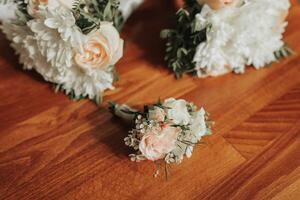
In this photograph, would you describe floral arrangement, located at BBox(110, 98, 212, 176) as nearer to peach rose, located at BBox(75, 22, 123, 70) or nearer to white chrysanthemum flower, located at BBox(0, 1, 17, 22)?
peach rose, located at BBox(75, 22, 123, 70)

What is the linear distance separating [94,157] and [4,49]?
348 mm

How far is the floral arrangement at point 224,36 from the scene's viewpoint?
2.36ft

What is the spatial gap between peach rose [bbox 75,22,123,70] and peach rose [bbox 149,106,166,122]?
0.14m

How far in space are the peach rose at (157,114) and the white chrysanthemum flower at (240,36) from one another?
175 millimetres

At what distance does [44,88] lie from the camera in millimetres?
791

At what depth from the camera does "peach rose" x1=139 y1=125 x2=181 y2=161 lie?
60 centimetres

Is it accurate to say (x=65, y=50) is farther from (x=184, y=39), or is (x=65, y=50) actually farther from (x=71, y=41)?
(x=184, y=39)

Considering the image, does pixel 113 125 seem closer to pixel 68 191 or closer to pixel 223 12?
pixel 68 191

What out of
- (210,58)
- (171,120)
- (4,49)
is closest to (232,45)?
(210,58)

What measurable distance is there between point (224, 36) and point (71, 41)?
27 cm

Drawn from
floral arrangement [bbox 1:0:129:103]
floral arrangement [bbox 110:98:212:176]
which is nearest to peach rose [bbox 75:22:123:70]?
floral arrangement [bbox 1:0:129:103]

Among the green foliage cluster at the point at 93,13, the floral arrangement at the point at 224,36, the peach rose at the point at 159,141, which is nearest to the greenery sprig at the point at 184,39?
the floral arrangement at the point at 224,36

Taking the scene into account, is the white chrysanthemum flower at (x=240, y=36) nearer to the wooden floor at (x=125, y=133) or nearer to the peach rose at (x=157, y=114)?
the wooden floor at (x=125, y=133)

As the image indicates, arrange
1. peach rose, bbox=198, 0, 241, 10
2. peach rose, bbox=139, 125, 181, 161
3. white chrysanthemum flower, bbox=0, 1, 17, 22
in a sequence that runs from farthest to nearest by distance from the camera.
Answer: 1. white chrysanthemum flower, bbox=0, 1, 17, 22
2. peach rose, bbox=198, 0, 241, 10
3. peach rose, bbox=139, 125, 181, 161
